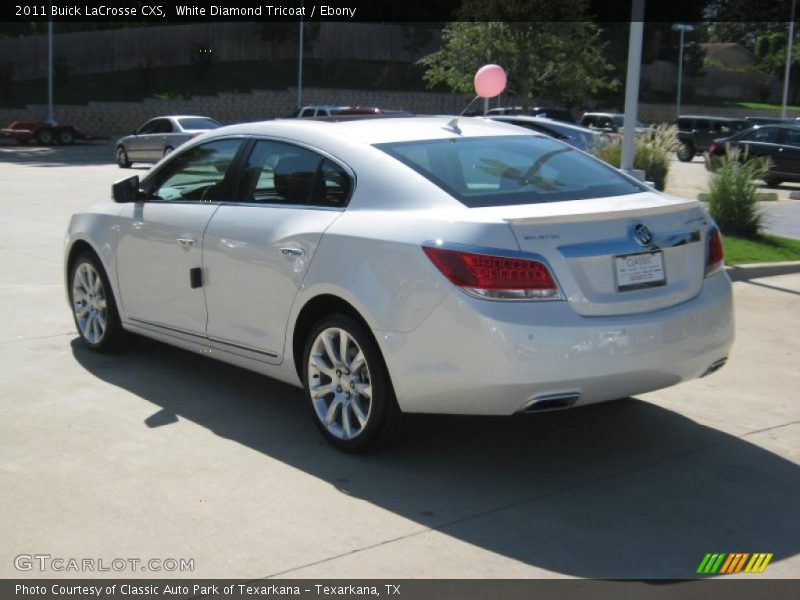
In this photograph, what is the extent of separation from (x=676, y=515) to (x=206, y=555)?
Result: 2007mm

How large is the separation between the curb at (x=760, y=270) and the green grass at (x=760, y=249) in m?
0.20

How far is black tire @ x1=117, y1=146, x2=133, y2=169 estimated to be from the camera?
1236 inches

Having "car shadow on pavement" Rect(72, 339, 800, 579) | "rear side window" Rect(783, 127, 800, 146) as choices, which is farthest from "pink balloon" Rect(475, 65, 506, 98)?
"rear side window" Rect(783, 127, 800, 146)

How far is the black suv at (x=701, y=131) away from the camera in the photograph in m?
39.9

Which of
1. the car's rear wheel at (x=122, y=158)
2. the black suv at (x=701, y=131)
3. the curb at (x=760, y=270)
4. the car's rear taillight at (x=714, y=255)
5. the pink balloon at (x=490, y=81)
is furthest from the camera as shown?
the black suv at (x=701, y=131)

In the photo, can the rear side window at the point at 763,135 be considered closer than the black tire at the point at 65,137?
Yes

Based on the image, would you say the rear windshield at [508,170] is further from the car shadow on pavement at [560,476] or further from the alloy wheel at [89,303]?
the alloy wheel at [89,303]

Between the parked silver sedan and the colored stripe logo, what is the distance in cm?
2669

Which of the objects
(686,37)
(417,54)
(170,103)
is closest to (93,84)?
(170,103)

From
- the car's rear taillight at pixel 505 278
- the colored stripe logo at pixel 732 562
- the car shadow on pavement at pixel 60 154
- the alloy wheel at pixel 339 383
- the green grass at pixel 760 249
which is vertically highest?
the car's rear taillight at pixel 505 278

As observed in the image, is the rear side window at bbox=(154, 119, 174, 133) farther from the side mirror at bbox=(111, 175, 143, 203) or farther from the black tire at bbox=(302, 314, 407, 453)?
the black tire at bbox=(302, 314, 407, 453)

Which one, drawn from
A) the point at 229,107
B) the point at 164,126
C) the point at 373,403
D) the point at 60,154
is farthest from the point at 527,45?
the point at 373,403

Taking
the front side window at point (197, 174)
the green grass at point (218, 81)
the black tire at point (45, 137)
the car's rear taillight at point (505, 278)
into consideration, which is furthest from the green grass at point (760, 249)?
the green grass at point (218, 81)

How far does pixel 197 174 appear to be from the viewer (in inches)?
263
